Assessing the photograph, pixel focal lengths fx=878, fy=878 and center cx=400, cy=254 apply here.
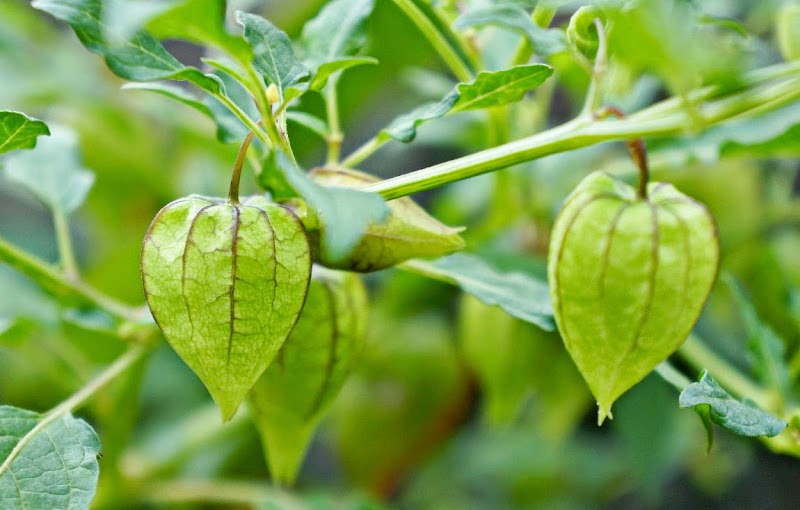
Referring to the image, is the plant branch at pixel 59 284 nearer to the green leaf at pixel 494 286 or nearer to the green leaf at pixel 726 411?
the green leaf at pixel 494 286

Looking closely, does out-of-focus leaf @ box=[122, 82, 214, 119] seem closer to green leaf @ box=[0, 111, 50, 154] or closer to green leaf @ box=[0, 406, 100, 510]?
green leaf @ box=[0, 111, 50, 154]

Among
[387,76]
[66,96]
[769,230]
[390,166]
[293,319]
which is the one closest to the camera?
[293,319]

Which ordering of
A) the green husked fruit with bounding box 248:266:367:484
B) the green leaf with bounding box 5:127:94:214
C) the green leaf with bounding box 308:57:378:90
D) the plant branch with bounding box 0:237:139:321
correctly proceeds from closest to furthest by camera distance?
the green leaf with bounding box 308:57:378:90, the green husked fruit with bounding box 248:266:367:484, the plant branch with bounding box 0:237:139:321, the green leaf with bounding box 5:127:94:214

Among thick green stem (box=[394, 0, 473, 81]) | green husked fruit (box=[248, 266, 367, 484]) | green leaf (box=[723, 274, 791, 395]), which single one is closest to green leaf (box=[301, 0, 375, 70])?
thick green stem (box=[394, 0, 473, 81])

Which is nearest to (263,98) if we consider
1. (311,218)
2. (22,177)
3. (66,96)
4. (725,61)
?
(311,218)

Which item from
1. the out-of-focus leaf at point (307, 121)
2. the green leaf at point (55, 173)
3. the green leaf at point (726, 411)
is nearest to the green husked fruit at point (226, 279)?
the out-of-focus leaf at point (307, 121)

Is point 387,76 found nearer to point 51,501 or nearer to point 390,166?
point 390,166
